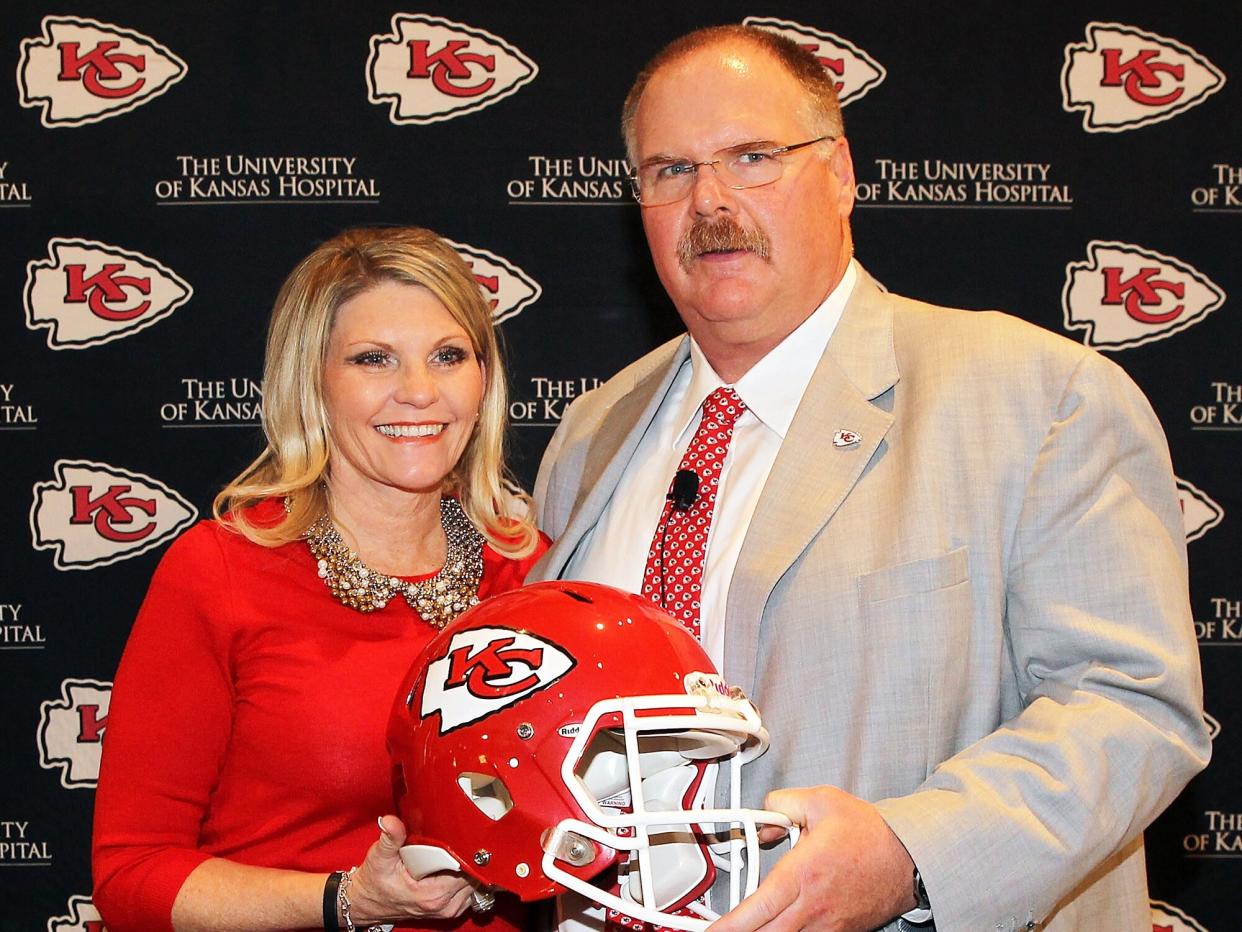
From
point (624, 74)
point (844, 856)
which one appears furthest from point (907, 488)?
point (624, 74)

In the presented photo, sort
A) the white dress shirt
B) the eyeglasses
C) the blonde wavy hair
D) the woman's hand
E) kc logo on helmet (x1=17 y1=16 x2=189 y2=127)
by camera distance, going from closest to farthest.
Answer: the woman's hand → the white dress shirt → the eyeglasses → the blonde wavy hair → kc logo on helmet (x1=17 y1=16 x2=189 y2=127)

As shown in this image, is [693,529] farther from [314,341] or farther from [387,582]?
[314,341]

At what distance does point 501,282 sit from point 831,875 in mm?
2054

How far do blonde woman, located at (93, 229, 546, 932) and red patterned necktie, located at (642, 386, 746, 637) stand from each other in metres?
0.44

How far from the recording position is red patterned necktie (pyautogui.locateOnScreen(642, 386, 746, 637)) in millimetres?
2203

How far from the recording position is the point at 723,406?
2.37m

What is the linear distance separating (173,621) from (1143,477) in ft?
5.49

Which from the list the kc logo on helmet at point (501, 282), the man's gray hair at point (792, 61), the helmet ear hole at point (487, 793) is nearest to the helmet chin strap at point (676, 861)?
the helmet ear hole at point (487, 793)

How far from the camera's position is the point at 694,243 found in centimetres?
233

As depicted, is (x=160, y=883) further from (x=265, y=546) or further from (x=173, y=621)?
(x=265, y=546)

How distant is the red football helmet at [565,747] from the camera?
178 cm

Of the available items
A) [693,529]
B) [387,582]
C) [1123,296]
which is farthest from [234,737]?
[1123,296]

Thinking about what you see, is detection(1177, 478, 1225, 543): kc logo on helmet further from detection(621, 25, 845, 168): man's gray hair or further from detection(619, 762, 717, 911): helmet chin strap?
detection(619, 762, 717, 911): helmet chin strap

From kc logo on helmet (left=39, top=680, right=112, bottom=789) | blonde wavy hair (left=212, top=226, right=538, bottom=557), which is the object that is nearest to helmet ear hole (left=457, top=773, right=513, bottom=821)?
blonde wavy hair (left=212, top=226, right=538, bottom=557)
